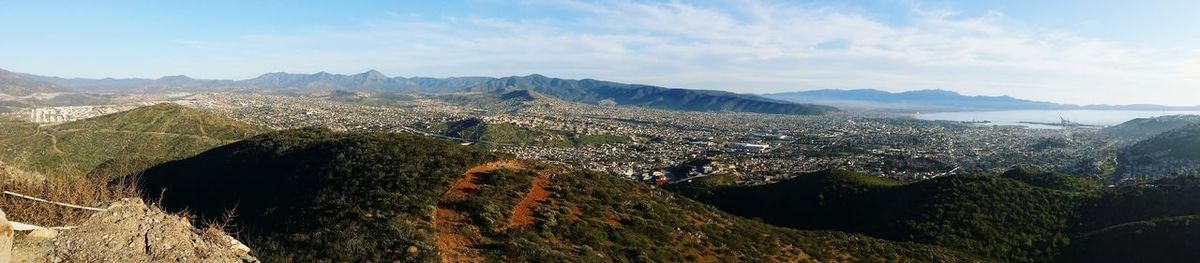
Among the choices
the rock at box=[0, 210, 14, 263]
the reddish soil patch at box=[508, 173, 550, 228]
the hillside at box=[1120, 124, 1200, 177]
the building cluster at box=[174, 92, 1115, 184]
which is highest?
the rock at box=[0, 210, 14, 263]

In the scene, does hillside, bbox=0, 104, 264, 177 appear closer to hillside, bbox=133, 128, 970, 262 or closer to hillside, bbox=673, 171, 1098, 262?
hillside, bbox=133, 128, 970, 262

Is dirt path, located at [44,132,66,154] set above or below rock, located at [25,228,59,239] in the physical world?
below

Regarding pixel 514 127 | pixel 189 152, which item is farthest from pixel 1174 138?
pixel 189 152

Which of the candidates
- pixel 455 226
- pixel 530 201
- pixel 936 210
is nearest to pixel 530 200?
pixel 530 201

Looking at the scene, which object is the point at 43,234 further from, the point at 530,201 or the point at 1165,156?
the point at 1165,156

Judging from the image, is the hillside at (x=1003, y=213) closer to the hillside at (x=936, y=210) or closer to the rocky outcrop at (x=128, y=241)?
the hillside at (x=936, y=210)

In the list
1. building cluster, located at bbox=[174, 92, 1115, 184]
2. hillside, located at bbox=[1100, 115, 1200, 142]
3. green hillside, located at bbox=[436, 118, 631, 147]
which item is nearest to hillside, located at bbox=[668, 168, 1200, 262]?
building cluster, located at bbox=[174, 92, 1115, 184]

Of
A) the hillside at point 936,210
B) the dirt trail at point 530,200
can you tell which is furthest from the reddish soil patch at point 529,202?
the hillside at point 936,210

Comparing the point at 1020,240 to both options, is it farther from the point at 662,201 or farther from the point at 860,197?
the point at 662,201
